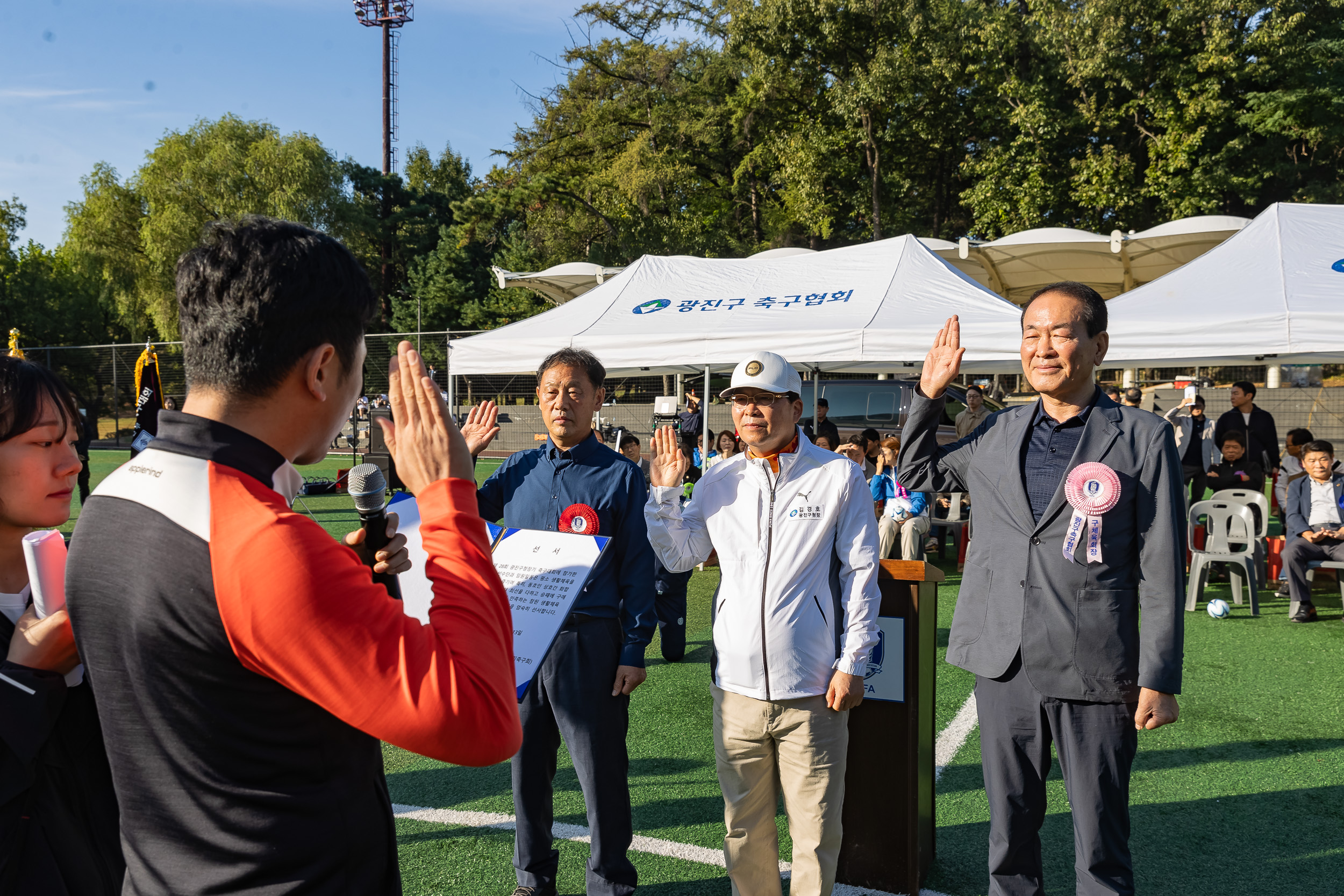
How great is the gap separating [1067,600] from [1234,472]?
7.91 m

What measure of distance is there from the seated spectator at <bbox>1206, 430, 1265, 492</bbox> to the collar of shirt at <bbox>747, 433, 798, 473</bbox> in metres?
7.73

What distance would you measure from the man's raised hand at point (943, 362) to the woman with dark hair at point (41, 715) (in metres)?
2.32

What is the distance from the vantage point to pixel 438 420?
1207 mm

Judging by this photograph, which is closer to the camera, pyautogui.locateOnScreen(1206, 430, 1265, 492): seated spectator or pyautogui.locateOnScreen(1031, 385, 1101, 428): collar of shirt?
pyautogui.locateOnScreen(1031, 385, 1101, 428): collar of shirt

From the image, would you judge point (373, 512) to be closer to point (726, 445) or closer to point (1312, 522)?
point (1312, 522)

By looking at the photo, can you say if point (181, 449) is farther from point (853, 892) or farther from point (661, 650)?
point (661, 650)

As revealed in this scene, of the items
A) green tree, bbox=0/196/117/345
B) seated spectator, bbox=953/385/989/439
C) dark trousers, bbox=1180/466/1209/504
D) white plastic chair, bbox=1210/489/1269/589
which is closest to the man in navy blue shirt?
seated spectator, bbox=953/385/989/439

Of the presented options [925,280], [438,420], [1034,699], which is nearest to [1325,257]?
[925,280]

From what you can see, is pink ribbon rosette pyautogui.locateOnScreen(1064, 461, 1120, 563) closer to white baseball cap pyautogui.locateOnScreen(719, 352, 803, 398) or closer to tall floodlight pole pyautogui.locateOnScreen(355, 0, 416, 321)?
white baseball cap pyautogui.locateOnScreen(719, 352, 803, 398)

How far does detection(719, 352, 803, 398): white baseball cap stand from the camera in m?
2.91

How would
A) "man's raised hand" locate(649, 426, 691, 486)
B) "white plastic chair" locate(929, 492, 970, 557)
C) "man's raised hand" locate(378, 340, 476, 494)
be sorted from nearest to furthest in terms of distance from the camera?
"man's raised hand" locate(378, 340, 476, 494)
"man's raised hand" locate(649, 426, 691, 486)
"white plastic chair" locate(929, 492, 970, 557)

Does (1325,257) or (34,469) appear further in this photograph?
(1325,257)

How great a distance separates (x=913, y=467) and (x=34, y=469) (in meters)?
2.48

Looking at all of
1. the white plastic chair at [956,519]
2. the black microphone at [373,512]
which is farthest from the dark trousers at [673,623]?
the black microphone at [373,512]
